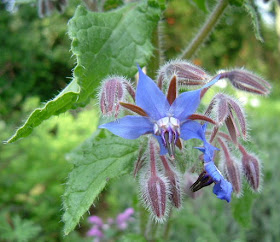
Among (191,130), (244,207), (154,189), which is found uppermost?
(191,130)

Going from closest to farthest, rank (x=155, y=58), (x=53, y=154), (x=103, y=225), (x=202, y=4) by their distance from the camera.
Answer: (x=155, y=58) < (x=202, y=4) < (x=103, y=225) < (x=53, y=154)

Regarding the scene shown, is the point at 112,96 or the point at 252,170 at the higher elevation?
the point at 112,96

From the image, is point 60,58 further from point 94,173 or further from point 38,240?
point 94,173

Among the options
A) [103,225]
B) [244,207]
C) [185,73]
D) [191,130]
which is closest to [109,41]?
[185,73]

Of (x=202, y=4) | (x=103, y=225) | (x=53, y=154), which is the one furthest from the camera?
(x=53, y=154)

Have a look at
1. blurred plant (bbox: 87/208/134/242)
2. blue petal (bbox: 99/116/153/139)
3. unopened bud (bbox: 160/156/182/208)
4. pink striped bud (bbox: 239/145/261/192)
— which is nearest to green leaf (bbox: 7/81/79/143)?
blue petal (bbox: 99/116/153/139)

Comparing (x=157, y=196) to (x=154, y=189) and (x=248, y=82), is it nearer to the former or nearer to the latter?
(x=154, y=189)

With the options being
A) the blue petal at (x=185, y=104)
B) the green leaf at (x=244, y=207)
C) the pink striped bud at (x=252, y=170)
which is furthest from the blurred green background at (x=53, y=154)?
the blue petal at (x=185, y=104)
